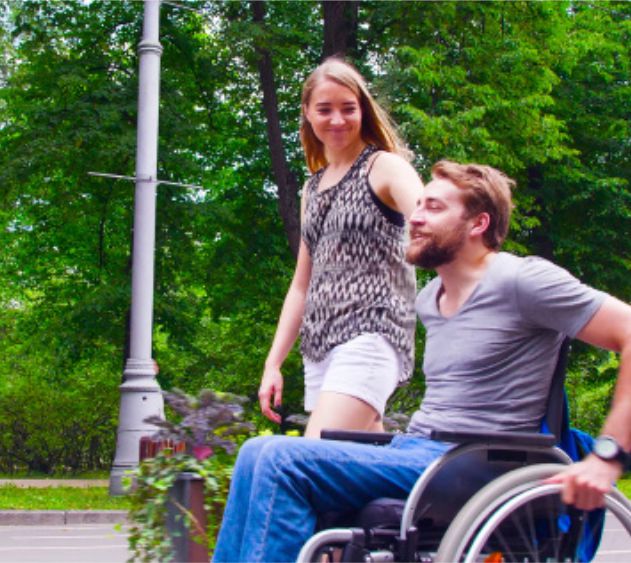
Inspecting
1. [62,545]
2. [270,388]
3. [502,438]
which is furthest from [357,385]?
[62,545]

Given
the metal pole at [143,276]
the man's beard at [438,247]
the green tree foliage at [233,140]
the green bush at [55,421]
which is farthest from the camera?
the green bush at [55,421]

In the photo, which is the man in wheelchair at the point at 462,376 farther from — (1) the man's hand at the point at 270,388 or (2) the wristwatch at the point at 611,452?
(1) the man's hand at the point at 270,388

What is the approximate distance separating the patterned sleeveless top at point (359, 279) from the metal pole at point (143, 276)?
1106 cm

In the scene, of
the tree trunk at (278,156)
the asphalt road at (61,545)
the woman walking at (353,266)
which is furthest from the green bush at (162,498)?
the tree trunk at (278,156)

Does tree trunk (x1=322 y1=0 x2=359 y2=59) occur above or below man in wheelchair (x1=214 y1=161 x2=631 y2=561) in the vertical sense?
above

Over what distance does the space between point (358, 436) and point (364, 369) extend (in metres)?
0.43

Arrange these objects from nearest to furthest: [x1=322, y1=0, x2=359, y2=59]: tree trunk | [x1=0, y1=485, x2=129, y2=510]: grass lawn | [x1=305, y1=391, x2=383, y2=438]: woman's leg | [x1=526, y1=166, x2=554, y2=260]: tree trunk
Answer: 1. [x1=305, y1=391, x2=383, y2=438]: woman's leg
2. [x1=0, y1=485, x2=129, y2=510]: grass lawn
3. [x1=322, y1=0, x2=359, y2=59]: tree trunk
4. [x1=526, y1=166, x2=554, y2=260]: tree trunk

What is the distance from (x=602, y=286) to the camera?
23031 millimetres

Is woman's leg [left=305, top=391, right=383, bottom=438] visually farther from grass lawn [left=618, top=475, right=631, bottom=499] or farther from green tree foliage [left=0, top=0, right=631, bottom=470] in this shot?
green tree foliage [left=0, top=0, right=631, bottom=470]

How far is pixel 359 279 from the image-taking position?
3918 mm

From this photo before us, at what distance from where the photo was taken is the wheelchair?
284 centimetres

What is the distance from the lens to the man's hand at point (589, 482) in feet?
8.82

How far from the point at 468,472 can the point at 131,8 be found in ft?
61.4

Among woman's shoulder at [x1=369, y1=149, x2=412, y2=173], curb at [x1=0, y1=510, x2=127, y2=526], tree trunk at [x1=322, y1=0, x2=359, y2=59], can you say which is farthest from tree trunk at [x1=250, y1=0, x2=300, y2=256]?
woman's shoulder at [x1=369, y1=149, x2=412, y2=173]
